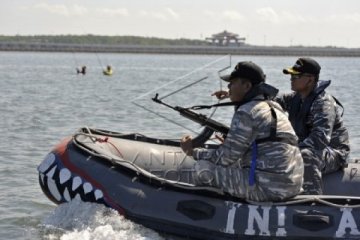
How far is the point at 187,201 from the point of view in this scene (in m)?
6.63

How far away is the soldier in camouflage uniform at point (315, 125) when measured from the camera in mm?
7145

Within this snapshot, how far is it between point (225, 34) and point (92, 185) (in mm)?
118185

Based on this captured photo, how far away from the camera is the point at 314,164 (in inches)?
281

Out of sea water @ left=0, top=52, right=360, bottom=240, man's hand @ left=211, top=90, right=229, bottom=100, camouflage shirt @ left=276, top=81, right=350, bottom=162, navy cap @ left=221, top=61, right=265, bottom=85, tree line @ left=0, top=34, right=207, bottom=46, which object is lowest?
tree line @ left=0, top=34, right=207, bottom=46

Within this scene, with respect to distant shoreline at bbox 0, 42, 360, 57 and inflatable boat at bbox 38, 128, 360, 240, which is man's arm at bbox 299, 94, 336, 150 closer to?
inflatable boat at bbox 38, 128, 360, 240

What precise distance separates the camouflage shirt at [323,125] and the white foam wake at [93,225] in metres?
1.67

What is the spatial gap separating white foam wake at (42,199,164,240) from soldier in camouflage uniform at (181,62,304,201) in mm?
861

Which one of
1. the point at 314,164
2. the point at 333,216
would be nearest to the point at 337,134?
the point at 314,164

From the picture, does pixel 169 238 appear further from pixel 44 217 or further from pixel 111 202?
pixel 44 217

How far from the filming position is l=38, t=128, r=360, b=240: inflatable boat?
6.39 m

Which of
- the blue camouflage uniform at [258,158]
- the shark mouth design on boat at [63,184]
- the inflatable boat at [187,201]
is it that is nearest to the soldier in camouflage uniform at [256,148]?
the blue camouflage uniform at [258,158]

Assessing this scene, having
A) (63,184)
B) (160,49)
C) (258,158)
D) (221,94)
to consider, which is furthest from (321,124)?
(160,49)

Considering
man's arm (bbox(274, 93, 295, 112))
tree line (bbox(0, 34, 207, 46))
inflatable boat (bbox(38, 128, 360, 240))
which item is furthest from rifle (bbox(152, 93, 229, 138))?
tree line (bbox(0, 34, 207, 46))

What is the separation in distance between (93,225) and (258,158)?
5.47ft
